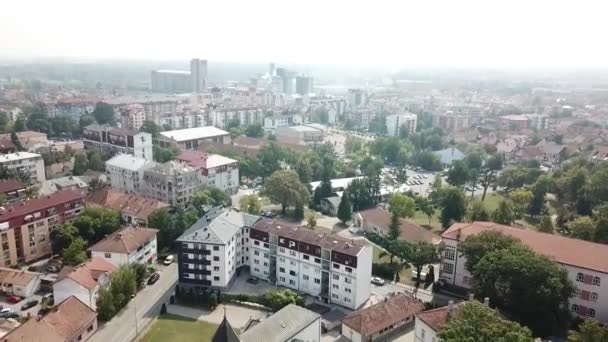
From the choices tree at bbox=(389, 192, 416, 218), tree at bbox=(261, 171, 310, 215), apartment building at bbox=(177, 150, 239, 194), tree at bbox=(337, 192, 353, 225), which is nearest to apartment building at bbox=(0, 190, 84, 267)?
apartment building at bbox=(177, 150, 239, 194)

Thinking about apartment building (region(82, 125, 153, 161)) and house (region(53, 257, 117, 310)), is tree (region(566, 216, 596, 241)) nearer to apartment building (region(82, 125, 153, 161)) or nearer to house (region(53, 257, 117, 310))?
house (region(53, 257, 117, 310))

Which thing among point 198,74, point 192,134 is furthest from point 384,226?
point 198,74

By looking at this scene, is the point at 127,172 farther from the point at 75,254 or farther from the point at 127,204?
the point at 75,254

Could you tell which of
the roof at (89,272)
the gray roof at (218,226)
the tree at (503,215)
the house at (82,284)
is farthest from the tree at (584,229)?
the house at (82,284)

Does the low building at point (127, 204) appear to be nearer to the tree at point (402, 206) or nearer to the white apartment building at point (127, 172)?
the white apartment building at point (127, 172)

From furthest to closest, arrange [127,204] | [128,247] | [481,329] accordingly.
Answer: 1. [127,204]
2. [128,247]
3. [481,329]

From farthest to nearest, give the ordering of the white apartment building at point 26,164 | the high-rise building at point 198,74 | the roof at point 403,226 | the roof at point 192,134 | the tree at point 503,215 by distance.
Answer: the high-rise building at point 198,74 < the roof at point 192,134 < the white apartment building at point 26,164 < the tree at point 503,215 < the roof at point 403,226
